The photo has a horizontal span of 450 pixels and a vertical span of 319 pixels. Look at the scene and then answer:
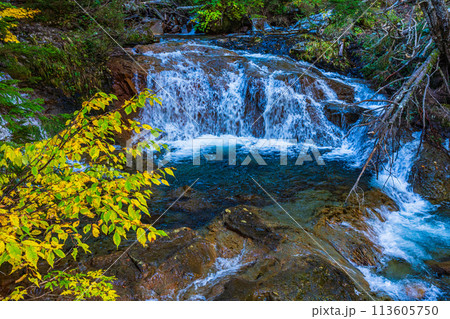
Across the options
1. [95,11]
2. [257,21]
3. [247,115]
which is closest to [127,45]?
[95,11]

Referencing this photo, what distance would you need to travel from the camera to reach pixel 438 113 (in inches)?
241

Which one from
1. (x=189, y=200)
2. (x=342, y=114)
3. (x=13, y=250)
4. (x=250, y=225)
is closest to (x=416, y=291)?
(x=250, y=225)

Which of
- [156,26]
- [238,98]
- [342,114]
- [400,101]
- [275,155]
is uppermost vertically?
[156,26]

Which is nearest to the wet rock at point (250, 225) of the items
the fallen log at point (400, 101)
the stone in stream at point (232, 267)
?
the stone in stream at point (232, 267)

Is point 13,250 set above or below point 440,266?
above

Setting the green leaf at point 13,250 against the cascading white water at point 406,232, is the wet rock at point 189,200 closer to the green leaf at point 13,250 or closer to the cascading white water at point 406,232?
the cascading white water at point 406,232

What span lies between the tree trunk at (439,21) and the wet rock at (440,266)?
4466 mm

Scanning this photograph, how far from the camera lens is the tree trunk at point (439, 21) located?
495 centimetres

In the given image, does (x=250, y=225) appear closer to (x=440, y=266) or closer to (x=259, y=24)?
(x=440, y=266)

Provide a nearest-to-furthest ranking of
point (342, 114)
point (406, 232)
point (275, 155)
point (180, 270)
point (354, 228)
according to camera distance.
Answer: point (180, 270) < point (354, 228) < point (406, 232) < point (275, 155) < point (342, 114)

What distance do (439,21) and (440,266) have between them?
184 inches

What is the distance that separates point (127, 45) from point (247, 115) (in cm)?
585

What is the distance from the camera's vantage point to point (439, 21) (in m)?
5.18

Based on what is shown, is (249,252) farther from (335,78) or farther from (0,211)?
(335,78)
